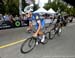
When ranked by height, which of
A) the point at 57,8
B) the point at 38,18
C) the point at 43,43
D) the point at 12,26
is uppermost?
the point at 38,18

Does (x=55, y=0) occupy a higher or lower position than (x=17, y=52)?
lower

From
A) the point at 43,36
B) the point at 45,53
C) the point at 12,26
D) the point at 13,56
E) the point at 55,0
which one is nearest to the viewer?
the point at 13,56

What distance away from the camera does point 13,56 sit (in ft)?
42.7

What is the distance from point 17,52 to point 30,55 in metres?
0.91

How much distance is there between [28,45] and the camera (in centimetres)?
1420

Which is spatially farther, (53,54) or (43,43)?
(43,43)

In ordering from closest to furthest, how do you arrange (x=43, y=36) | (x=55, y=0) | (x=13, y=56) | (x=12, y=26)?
(x=13, y=56) < (x=43, y=36) < (x=12, y=26) < (x=55, y=0)

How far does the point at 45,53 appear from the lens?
13891 mm

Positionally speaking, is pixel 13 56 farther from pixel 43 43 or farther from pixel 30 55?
pixel 43 43

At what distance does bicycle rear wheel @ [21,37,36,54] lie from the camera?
13942 millimetres

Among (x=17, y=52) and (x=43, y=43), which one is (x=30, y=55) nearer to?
(x=17, y=52)

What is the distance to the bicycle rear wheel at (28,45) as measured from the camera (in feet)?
45.7

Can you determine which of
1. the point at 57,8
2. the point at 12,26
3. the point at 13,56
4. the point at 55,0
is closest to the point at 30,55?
the point at 13,56

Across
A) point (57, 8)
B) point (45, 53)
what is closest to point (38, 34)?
point (45, 53)
